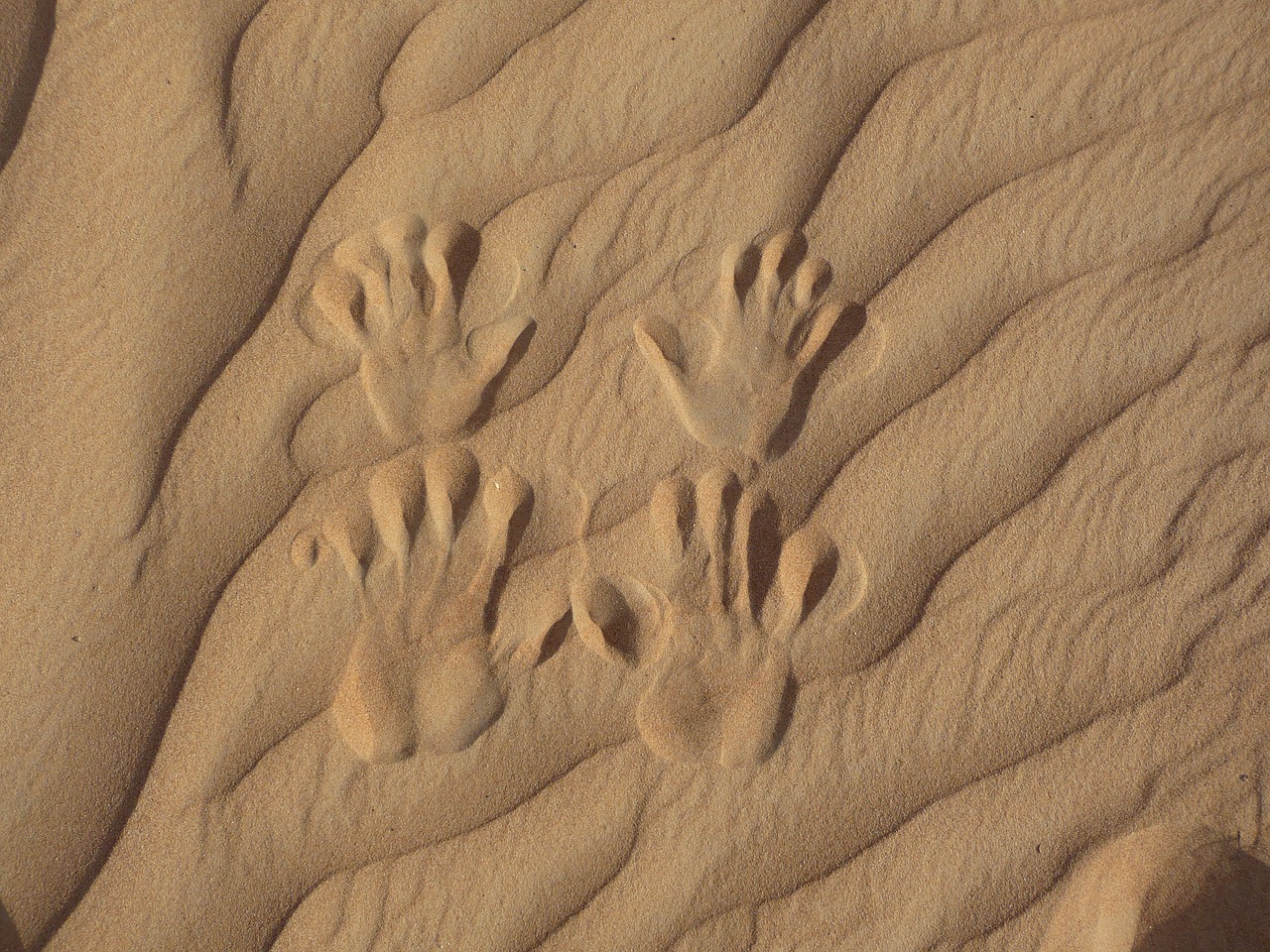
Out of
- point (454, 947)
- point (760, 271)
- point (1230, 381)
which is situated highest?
point (760, 271)

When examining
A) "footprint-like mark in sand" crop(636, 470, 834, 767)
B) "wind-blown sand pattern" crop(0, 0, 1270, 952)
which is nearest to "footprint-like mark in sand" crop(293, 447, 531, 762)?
"wind-blown sand pattern" crop(0, 0, 1270, 952)

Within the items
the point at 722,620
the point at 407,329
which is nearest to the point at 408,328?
the point at 407,329

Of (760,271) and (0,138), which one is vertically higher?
(0,138)

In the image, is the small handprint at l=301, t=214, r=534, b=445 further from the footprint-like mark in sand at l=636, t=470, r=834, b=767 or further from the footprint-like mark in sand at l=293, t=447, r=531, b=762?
the footprint-like mark in sand at l=636, t=470, r=834, b=767

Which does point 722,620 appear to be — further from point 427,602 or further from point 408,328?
point 408,328

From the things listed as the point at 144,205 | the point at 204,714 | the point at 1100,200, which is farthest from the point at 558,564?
the point at 1100,200

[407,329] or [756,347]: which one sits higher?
[407,329]

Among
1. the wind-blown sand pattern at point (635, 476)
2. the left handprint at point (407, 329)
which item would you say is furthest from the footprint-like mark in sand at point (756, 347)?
the left handprint at point (407, 329)

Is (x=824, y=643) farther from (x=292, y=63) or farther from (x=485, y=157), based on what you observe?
(x=292, y=63)
